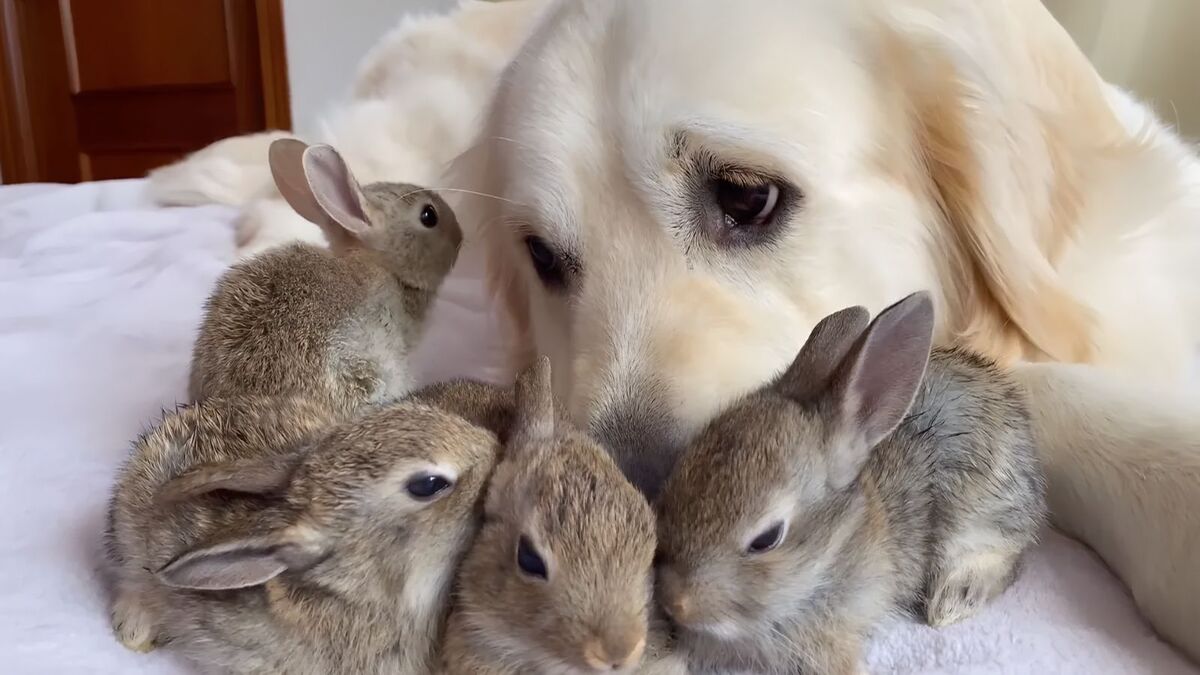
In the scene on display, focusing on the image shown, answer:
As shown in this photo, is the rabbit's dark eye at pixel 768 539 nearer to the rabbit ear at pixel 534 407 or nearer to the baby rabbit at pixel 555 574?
the baby rabbit at pixel 555 574

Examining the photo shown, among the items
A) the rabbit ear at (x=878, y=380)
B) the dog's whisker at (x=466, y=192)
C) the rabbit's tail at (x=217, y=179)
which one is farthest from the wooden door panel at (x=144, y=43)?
the rabbit ear at (x=878, y=380)

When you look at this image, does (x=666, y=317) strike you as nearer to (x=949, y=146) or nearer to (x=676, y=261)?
(x=676, y=261)

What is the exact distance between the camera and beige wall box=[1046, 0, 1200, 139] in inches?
93.7

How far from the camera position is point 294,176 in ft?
4.57

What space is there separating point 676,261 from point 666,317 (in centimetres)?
8

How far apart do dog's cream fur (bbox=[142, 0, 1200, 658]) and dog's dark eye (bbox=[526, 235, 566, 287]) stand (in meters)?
0.02

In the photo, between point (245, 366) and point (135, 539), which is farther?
point (245, 366)

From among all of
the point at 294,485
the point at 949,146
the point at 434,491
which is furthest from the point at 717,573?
the point at 949,146

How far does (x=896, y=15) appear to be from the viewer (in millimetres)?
1289

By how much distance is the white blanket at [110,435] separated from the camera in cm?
89

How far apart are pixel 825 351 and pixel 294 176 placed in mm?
849

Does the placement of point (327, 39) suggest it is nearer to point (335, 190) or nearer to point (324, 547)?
point (335, 190)

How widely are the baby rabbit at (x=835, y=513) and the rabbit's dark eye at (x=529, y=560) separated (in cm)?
11

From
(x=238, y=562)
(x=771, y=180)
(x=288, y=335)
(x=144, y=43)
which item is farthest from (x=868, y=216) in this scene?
(x=144, y=43)
